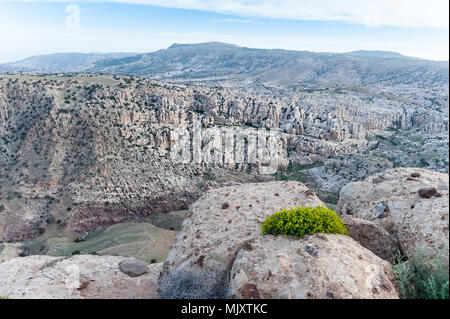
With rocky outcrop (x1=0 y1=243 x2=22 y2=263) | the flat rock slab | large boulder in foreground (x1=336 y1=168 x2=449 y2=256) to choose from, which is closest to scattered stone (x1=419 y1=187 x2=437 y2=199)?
large boulder in foreground (x1=336 y1=168 x2=449 y2=256)

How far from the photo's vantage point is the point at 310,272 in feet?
24.5

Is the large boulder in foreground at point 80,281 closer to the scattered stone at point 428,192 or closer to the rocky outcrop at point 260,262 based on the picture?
the rocky outcrop at point 260,262

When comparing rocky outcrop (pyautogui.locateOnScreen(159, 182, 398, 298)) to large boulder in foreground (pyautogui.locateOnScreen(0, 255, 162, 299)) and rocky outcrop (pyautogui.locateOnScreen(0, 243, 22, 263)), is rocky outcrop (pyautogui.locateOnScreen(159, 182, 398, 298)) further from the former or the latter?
rocky outcrop (pyautogui.locateOnScreen(0, 243, 22, 263))

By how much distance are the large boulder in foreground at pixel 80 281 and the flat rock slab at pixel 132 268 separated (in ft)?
0.18

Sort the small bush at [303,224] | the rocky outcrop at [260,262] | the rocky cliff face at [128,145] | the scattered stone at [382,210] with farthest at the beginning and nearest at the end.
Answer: the rocky cliff face at [128,145], the scattered stone at [382,210], the small bush at [303,224], the rocky outcrop at [260,262]

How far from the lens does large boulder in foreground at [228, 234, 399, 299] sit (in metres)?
7.09

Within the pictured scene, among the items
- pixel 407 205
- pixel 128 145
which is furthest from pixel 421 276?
pixel 128 145

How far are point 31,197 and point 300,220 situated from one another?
4681 centimetres

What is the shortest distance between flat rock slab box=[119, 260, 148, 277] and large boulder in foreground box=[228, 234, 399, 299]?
7.72 m

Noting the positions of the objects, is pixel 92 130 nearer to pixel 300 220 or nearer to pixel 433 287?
pixel 300 220

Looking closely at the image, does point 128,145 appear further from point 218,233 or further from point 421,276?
point 421,276

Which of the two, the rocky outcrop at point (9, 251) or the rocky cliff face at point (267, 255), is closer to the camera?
the rocky cliff face at point (267, 255)

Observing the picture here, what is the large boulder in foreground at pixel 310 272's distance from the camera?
7.09 m

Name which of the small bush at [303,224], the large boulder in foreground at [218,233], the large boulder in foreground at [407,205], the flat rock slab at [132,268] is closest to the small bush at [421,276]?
the large boulder in foreground at [407,205]
